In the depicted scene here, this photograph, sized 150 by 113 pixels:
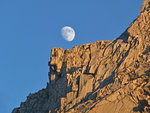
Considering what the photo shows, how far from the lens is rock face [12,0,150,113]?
52.1 metres

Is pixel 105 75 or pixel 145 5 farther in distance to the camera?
pixel 145 5

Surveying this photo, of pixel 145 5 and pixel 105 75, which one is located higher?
pixel 145 5

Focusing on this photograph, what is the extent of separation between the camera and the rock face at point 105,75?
2051 inches

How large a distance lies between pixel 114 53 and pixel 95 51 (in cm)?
863

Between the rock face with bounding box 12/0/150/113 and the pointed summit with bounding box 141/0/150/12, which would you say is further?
the pointed summit with bounding box 141/0/150/12

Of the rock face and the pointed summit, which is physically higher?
the pointed summit

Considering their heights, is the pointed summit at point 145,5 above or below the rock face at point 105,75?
above

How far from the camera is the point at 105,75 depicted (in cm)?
6262

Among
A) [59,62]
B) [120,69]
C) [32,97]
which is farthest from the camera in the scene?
[32,97]

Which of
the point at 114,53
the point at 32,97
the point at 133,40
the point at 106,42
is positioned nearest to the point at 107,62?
the point at 114,53

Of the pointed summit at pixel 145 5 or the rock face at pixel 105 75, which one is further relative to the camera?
the pointed summit at pixel 145 5

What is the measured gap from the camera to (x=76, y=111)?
180ft

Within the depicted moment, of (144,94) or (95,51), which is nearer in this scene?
(144,94)

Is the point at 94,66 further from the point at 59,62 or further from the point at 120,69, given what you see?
the point at 59,62
